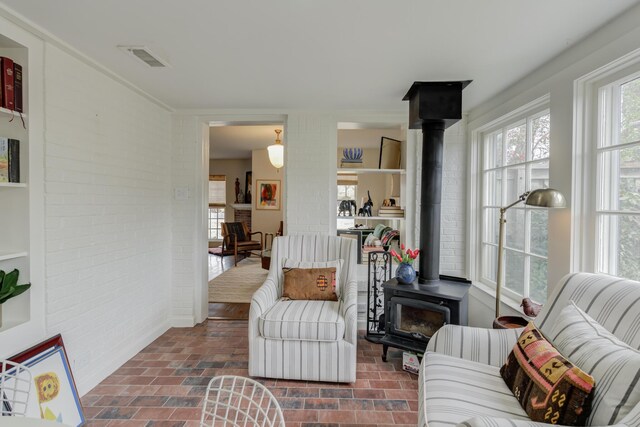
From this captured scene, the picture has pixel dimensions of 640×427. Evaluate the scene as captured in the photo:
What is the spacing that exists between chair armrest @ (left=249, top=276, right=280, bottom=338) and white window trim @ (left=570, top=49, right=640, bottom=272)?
1.97 m

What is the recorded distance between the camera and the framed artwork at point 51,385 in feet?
5.50

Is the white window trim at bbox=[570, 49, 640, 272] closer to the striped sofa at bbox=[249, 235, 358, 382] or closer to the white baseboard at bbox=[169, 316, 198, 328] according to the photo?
the striped sofa at bbox=[249, 235, 358, 382]

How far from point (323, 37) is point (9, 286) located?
2073 mm

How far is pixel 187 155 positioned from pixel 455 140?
269 centimetres

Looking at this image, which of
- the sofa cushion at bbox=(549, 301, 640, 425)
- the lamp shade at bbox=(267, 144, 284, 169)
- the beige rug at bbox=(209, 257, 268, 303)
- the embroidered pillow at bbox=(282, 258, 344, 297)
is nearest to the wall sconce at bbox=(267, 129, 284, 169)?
the lamp shade at bbox=(267, 144, 284, 169)

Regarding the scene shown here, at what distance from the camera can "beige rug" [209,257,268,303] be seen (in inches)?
170

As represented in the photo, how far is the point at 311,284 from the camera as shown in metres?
2.65

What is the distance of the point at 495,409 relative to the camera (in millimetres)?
1278

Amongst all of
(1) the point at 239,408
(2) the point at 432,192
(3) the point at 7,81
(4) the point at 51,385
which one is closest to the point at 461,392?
(1) the point at 239,408

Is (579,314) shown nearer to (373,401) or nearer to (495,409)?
(495,409)

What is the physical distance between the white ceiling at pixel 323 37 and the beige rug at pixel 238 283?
8.81ft

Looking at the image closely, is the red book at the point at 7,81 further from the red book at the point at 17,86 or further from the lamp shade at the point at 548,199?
the lamp shade at the point at 548,199

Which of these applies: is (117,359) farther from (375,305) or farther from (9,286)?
(375,305)

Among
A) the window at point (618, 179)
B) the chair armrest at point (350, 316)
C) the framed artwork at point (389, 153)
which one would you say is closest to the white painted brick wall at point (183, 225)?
the chair armrest at point (350, 316)
